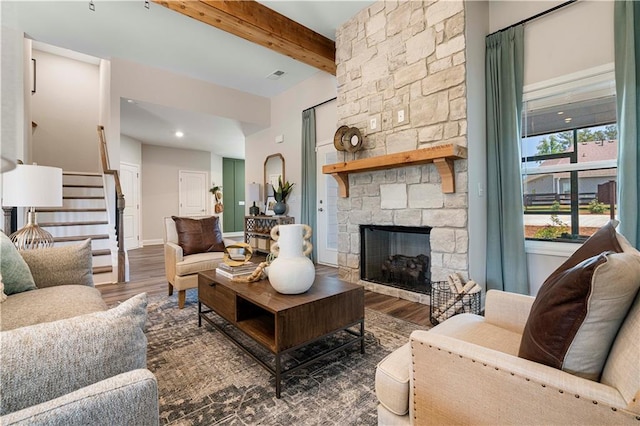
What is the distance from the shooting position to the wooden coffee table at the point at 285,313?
1551 millimetres

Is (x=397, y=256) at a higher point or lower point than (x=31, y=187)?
lower

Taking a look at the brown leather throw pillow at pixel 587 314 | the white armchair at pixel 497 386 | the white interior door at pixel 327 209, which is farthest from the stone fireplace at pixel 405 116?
the brown leather throw pillow at pixel 587 314

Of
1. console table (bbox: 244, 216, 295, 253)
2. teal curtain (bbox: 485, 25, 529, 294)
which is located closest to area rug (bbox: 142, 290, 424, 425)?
teal curtain (bbox: 485, 25, 529, 294)

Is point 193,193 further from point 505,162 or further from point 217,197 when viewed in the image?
point 505,162

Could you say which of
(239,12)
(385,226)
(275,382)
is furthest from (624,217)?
(239,12)

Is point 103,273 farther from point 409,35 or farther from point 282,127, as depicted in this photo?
point 409,35

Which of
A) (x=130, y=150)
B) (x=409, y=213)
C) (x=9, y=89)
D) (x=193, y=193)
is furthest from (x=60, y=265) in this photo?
(x=193, y=193)

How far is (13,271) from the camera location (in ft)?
5.42

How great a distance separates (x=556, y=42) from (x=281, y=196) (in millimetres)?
4035

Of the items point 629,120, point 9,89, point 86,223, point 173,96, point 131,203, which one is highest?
point 173,96

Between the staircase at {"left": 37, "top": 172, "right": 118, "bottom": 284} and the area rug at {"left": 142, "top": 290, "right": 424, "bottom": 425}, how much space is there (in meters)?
2.22

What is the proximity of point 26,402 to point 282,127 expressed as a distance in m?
5.42

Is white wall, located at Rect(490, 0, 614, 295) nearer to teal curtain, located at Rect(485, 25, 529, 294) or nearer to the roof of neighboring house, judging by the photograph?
teal curtain, located at Rect(485, 25, 529, 294)

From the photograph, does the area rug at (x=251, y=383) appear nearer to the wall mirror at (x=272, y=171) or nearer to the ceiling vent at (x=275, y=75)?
the wall mirror at (x=272, y=171)
